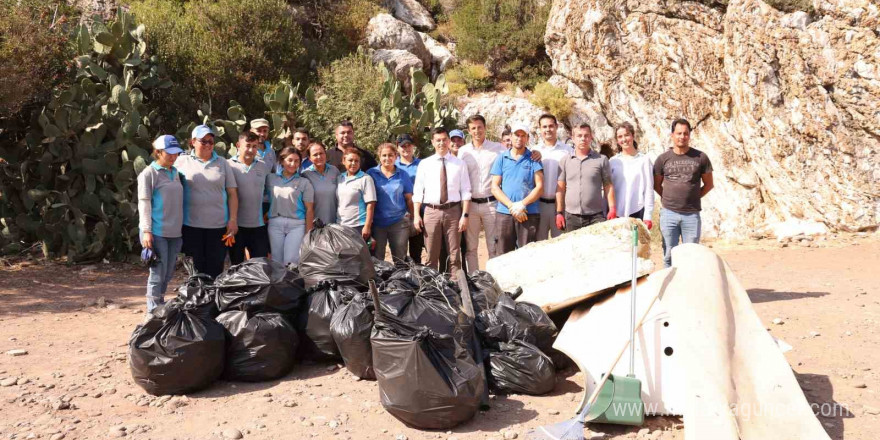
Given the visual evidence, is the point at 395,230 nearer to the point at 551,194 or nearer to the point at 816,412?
the point at 551,194

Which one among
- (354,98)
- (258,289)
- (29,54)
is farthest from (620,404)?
(354,98)

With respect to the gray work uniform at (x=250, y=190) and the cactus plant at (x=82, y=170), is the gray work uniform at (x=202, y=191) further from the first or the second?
the cactus plant at (x=82, y=170)

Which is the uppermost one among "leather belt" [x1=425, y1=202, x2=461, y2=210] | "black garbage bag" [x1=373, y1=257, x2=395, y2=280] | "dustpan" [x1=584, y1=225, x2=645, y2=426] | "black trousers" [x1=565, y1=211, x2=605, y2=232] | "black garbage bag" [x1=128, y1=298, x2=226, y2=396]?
"leather belt" [x1=425, y1=202, x2=461, y2=210]

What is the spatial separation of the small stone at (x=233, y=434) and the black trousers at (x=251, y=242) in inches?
104

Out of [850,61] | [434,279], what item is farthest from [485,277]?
[850,61]

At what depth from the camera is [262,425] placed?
3660 mm

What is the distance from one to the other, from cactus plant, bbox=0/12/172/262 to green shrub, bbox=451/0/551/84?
11395 mm

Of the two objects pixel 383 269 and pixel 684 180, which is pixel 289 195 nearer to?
pixel 383 269

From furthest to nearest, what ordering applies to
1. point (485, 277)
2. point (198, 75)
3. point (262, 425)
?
point (198, 75), point (485, 277), point (262, 425)

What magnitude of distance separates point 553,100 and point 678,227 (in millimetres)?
10409

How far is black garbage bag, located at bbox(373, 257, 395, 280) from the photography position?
5223mm

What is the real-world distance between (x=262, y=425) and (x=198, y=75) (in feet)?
33.8

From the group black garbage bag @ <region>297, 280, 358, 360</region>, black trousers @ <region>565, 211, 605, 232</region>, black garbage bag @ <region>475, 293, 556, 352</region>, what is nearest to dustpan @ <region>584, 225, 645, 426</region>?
black garbage bag @ <region>475, 293, 556, 352</region>

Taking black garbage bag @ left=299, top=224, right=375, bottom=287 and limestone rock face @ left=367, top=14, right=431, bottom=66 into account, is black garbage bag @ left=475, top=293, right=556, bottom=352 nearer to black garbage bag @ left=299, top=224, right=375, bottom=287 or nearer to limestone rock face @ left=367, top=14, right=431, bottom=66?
black garbage bag @ left=299, top=224, right=375, bottom=287
